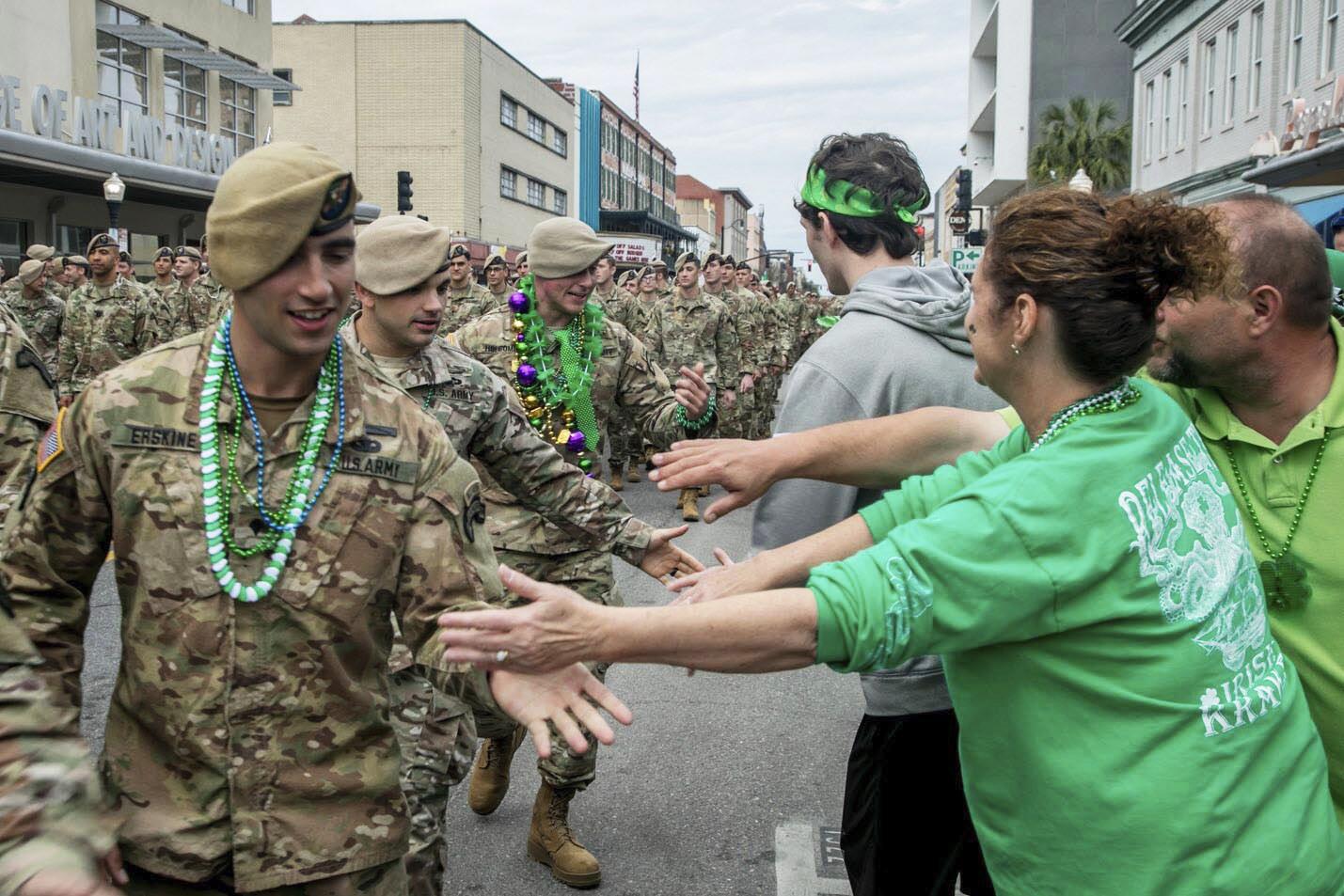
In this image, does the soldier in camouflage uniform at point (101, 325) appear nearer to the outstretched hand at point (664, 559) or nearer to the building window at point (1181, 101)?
the outstretched hand at point (664, 559)

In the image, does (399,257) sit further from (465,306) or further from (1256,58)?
(1256,58)

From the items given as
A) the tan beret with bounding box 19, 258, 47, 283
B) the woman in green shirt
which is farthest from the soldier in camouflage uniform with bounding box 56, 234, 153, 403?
the woman in green shirt

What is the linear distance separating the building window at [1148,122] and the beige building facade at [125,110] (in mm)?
24924

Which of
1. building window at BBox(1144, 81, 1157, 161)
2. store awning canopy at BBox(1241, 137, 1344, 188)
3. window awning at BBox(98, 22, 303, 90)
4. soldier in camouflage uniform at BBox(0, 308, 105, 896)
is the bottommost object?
soldier in camouflage uniform at BBox(0, 308, 105, 896)

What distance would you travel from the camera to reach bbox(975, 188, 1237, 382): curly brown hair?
2.20m

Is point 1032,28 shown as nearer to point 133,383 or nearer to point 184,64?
point 184,64

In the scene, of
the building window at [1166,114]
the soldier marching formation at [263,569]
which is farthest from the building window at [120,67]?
the soldier marching formation at [263,569]

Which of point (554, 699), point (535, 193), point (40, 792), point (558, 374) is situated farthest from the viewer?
point (535, 193)

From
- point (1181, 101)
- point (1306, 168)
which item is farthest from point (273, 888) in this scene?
point (1181, 101)

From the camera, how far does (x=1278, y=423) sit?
9.09 ft

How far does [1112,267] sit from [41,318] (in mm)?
16536

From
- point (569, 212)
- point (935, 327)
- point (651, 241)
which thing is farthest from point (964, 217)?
point (569, 212)

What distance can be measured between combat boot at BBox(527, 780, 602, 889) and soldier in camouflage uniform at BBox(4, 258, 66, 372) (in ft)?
44.6

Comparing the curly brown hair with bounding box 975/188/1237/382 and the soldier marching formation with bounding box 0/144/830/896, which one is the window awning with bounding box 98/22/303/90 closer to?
the soldier marching formation with bounding box 0/144/830/896
